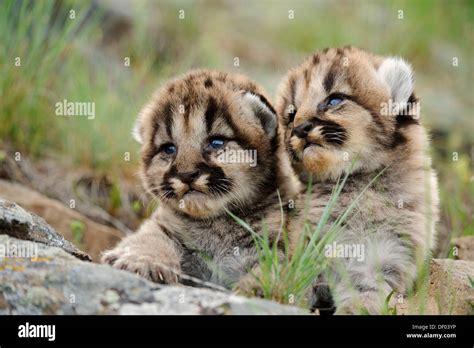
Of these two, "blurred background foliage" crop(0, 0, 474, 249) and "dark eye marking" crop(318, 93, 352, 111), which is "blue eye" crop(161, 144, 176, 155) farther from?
"blurred background foliage" crop(0, 0, 474, 249)

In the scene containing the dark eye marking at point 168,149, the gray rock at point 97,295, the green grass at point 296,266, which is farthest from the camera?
the dark eye marking at point 168,149

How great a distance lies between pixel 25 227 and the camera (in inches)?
232

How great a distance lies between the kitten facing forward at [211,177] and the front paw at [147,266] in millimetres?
74

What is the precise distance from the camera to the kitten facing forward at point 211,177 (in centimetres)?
609

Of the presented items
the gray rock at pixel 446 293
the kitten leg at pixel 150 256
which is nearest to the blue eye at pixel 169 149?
the kitten leg at pixel 150 256

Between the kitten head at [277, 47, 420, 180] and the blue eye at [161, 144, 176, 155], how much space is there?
93cm

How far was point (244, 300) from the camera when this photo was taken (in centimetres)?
490

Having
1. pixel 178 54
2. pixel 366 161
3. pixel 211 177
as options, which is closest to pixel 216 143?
pixel 211 177

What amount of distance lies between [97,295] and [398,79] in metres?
3.16

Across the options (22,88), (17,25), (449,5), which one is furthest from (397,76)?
(449,5)

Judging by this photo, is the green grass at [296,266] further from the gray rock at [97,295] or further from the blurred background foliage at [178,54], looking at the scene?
the blurred background foliage at [178,54]

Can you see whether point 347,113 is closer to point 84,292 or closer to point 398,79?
point 398,79

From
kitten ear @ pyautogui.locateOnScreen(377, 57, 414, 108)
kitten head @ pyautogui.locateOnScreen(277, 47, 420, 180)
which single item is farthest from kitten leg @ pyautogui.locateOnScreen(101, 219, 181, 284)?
kitten ear @ pyautogui.locateOnScreen(377, 57, 414, 108)
